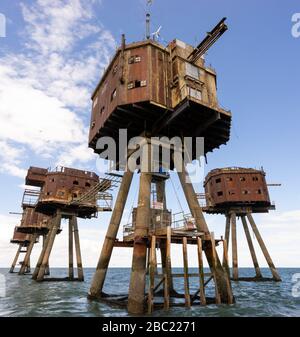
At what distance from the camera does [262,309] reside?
46.8 feet

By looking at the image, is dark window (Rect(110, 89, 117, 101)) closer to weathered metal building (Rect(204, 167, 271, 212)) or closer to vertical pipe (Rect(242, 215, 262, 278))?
weathered metal building (Rect(204, 167, 271, 212))

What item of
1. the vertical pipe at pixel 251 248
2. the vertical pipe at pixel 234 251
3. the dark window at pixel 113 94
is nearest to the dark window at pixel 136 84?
the dark window at pixel 113 94

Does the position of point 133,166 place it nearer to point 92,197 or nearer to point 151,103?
point 151,103

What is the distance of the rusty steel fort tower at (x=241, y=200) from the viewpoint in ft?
108

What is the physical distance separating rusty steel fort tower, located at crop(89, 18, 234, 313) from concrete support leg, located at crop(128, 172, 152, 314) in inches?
2.1

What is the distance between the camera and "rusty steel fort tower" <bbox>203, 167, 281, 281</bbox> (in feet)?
108

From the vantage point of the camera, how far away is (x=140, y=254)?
13352mm

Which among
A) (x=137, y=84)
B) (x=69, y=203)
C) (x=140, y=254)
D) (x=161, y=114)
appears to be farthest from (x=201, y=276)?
(x=69, y=203)

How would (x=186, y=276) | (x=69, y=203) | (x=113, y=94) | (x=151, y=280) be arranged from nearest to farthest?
(x=151, y=280)
(x=186, y=276)
(x=113, y=94)
(x=69, y=203)

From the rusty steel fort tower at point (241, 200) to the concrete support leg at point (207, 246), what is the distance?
18.0 m

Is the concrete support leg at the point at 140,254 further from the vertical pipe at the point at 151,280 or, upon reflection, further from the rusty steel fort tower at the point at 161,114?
the vertical pipe at the point at 151,280

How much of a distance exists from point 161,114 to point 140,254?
314 inches

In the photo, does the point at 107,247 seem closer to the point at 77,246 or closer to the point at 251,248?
the point at 77,246
